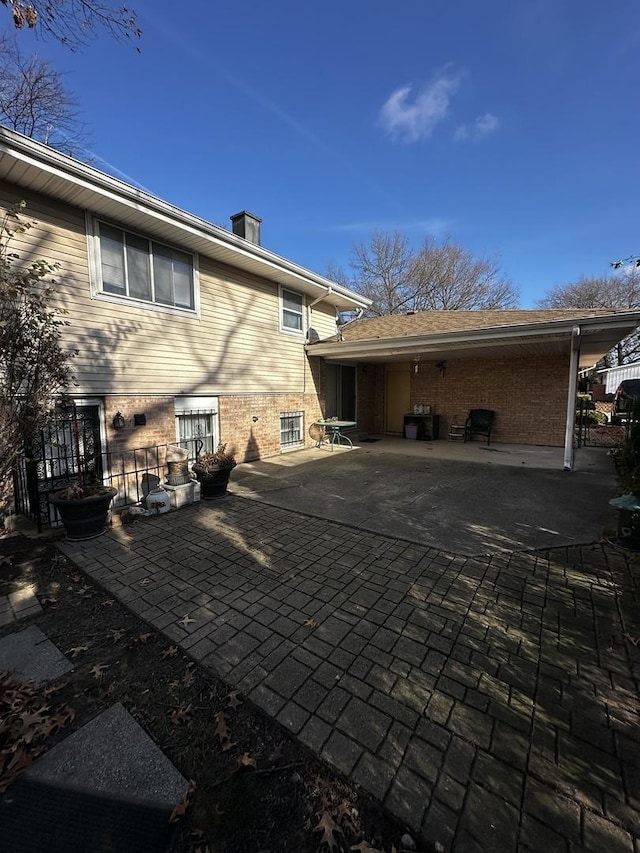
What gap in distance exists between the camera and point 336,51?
6.74m

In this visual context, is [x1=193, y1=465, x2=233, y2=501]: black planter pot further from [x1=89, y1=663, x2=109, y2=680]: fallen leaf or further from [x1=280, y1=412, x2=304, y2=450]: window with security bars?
[x1=280, y1=412, x2=304, y2=450]: window with security bars

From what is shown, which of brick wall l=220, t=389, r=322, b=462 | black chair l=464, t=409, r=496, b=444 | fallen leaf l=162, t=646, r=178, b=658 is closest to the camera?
fallen leaf l=162, t=646, r=178, b=658

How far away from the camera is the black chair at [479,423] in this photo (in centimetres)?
1047

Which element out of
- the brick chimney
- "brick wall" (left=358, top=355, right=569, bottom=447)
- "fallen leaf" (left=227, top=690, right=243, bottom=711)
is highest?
the brick chimney

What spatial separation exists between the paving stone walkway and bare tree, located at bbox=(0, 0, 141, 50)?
457 cm

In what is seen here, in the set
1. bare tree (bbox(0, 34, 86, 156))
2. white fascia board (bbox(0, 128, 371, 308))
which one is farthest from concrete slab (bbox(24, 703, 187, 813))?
bare tree (bbox(0, 34, 86, 156))

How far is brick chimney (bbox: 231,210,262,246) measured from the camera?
821 cm

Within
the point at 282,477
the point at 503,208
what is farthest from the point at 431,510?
the point at 503,208

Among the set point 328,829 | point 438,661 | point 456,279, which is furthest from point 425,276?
point 328,829

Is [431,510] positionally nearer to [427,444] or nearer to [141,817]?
[141,817]

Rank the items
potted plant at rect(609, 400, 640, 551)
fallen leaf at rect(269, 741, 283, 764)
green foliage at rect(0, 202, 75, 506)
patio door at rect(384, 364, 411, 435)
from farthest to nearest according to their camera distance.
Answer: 1. patio door at rect(384, 364, 411, 435)
2. potted plant at rect(609, 400, 640, 551)
3. green foliage at rect(0, 202, 75, 506)
4. fallen leaf at rect(269, 741, 283, 764)

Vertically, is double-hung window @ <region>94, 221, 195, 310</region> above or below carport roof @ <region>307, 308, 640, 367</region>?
above

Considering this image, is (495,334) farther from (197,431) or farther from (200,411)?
(197,431)

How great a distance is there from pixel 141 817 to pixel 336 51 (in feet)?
33.8
